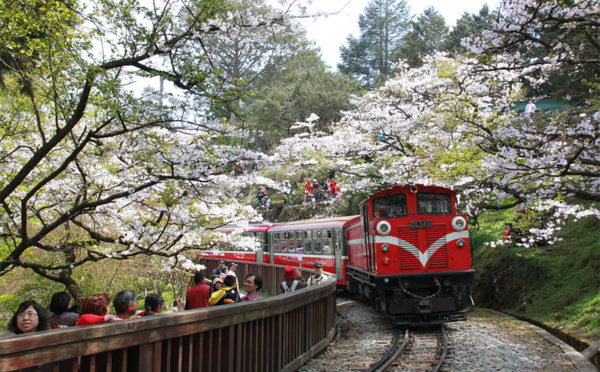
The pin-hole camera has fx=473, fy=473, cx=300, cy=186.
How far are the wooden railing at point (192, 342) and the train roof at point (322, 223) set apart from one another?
7.36 meters

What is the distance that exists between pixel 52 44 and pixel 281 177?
2780 cm

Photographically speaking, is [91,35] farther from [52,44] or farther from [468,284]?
[468,284]

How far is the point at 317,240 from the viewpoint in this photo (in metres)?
17.5

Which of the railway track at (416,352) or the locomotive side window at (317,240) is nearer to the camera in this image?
the railway track at (416,352)

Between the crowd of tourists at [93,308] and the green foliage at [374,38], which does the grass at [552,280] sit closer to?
→ the crowd of tourists at [93,308]

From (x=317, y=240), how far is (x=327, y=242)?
0.71 metres

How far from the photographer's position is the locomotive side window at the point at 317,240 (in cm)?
1734

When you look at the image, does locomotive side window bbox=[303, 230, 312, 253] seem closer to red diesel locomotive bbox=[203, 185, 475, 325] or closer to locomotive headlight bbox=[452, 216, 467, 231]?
red diesel locomotive bbox=[203, 185, 475, 325]

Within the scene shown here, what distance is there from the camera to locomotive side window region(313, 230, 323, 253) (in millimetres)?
17344

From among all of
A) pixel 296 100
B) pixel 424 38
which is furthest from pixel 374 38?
pixel 296 100

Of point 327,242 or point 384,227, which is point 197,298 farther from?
point 327,242

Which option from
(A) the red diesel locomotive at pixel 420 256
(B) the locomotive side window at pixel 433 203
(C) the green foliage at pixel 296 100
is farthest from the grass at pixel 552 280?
(C) the green foliage at pixel 296 100

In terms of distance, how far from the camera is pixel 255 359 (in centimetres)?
552

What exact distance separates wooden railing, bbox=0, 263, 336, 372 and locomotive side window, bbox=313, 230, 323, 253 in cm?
921
